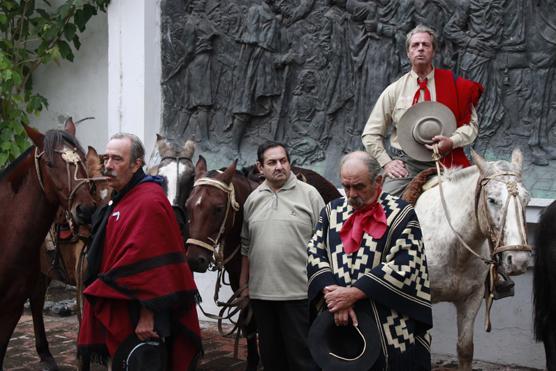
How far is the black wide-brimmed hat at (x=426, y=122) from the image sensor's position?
6.04 meters

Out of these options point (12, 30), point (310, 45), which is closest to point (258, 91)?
point (310, 45)

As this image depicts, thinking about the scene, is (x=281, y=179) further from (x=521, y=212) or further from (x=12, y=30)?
(x=12, y=30)

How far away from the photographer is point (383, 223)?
3.99 m

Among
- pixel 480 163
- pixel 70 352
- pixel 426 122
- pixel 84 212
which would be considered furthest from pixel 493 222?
pixel 70 352

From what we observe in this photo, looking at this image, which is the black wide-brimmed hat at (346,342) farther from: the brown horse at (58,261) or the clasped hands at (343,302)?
the brown horse at (58,261)

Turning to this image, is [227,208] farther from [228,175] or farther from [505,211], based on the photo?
[505,211]

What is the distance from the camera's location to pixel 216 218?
5.73 m

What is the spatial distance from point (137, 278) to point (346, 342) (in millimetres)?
1249

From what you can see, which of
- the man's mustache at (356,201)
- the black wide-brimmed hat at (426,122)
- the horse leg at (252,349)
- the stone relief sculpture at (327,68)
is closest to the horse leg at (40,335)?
the horse leg at (252,349)

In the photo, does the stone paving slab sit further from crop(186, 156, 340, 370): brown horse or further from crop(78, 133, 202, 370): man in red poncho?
crop(78, 133, 202, 370): man in red poncho

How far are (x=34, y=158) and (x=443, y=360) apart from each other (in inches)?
168

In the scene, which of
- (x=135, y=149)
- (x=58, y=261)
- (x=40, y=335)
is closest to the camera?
(x=135, y=149)

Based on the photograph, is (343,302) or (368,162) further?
(368,162)

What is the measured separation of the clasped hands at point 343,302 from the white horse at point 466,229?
1.42 m
